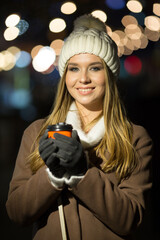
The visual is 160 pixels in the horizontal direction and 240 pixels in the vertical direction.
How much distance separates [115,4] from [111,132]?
276 centimetres

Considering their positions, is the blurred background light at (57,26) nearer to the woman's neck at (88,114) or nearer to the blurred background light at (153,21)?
the woman's neck at (88,114)

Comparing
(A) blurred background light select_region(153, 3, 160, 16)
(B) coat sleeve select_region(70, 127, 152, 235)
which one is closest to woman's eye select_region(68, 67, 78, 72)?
(B) coat sleeve select_region(70, 127, 152, 235)

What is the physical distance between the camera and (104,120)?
82.9 inches

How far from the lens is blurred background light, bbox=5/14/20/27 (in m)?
3.25

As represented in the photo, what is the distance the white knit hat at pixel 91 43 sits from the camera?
210cm

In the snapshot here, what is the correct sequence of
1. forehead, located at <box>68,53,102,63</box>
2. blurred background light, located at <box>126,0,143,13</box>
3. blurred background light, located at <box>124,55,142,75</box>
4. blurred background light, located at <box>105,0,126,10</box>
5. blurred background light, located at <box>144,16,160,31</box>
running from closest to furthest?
forehead, located at <box>68,53,102,63</box> < blurred background light, located at <box>126,0,143,13</box> < blurred background light, located at <box>105,0,126,10</box> < blurred background light, located at <box>144,16,160,31</box> < blurred background light, located at <box>124,55,142,75</box>

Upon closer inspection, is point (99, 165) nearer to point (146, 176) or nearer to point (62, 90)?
point (146, 176)

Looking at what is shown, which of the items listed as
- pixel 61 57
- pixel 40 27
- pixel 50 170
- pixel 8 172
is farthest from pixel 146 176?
pixel 8 172

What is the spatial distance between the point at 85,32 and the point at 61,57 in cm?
21

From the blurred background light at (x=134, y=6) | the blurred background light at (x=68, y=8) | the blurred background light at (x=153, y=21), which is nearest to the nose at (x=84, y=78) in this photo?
the blurred background light at (x=68, y=8)

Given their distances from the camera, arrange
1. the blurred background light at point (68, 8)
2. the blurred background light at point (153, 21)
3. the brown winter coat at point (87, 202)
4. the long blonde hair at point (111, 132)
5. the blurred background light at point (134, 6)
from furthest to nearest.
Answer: the blurred background light at point (153, 21) → the blurred background light at point (134, 6) → the blurred background light at point (68, 8) → the long blonde hair at point (111, 132) → the brown winter coat at point (87, 202)

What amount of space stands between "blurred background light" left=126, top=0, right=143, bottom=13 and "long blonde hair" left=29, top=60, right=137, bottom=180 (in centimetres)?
184

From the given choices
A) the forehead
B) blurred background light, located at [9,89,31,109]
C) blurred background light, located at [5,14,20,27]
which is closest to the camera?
the forehead

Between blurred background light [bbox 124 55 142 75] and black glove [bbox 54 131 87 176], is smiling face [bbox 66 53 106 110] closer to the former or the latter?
black glove [bbox 54 131 87 176]
